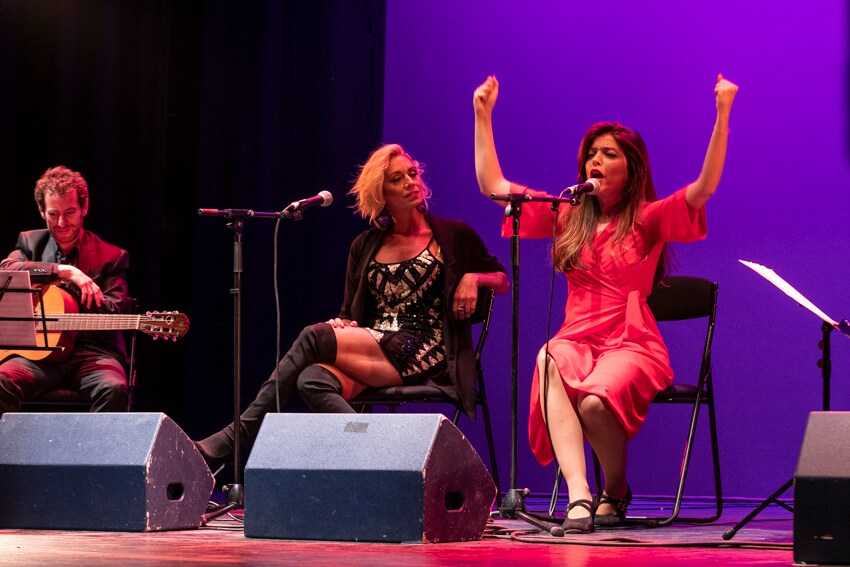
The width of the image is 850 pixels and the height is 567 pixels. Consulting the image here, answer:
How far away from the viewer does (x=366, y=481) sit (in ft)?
9.61

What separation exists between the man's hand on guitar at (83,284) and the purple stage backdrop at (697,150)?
179 centimetres

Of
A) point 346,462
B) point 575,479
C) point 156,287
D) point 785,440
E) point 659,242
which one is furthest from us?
point 156,287

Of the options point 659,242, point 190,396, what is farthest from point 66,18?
point 659,242

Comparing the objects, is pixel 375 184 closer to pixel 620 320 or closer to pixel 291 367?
pixel 291 367

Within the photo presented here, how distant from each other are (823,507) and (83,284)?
2.90 metres

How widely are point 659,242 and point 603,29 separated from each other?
1.67 m

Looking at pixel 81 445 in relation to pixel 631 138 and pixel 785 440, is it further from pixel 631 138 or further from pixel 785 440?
pixel 785 440

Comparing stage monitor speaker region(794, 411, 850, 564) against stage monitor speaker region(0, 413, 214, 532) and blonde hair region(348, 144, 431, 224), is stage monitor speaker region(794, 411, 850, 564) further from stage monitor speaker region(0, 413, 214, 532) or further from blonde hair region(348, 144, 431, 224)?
blonde hair region(348, 144, 431, 224)

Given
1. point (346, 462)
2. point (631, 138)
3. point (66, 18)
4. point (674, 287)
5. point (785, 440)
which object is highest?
point (66, 18)

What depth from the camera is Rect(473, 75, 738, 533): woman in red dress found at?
3.64 meters

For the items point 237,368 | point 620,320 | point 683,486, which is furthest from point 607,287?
point 237,368

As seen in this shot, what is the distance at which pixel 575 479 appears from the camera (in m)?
3.52

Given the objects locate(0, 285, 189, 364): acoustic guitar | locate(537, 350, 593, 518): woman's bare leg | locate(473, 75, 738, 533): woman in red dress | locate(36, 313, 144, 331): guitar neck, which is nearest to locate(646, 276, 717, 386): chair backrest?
locate(473, 75, 738, 533): woman in red dress

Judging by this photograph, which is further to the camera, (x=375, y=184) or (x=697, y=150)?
(x=697, y=150)
